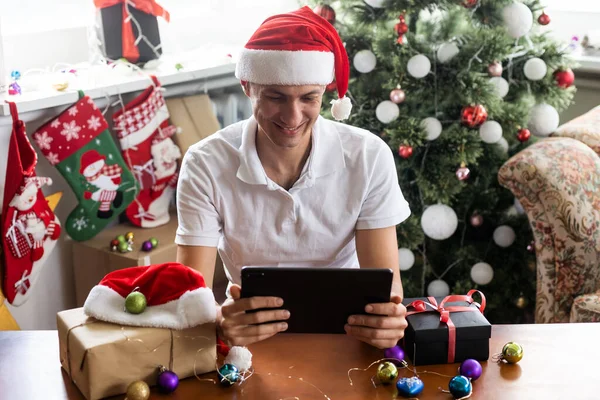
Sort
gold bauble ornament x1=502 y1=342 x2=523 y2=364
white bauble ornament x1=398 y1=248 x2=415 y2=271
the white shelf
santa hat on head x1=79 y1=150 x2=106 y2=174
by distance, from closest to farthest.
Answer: gold bauble ornament x1=502 y1=342 x2=523 y2=364 → the white shelf → santa hat on head x1=79 y1=150 x2=106 y2=174 → white bauble ornament x1=398 y1=248 x2=415 y2=271

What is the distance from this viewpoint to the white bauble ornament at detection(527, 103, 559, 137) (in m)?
2.68

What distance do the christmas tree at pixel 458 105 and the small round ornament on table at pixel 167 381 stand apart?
1.52 m

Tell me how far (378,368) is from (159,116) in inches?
67.9

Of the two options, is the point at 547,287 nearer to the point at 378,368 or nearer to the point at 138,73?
the point at 378,368

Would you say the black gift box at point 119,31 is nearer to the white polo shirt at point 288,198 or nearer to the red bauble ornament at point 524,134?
the white polo shirt at point 288,198

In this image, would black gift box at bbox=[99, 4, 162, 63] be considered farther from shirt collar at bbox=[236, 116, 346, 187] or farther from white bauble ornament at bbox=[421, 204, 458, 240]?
white bauble ornament at bbox=[421, 204, 458, 240]

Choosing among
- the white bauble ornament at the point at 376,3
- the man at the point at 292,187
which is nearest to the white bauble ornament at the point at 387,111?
the white bauble ornament at the point at 376,3

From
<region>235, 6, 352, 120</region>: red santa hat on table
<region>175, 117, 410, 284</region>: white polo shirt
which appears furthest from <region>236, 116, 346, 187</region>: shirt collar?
<region>235, 6, 352, 120</region>: red santa hat on table

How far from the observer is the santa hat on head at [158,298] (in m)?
1.27

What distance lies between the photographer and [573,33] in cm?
348

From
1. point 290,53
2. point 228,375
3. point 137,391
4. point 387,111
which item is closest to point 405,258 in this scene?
point 387,111

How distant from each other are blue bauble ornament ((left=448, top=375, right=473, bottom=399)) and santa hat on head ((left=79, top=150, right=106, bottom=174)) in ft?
5.52

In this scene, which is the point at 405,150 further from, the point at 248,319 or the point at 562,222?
the point at 248,319

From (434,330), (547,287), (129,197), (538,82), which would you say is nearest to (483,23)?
(538,82)
